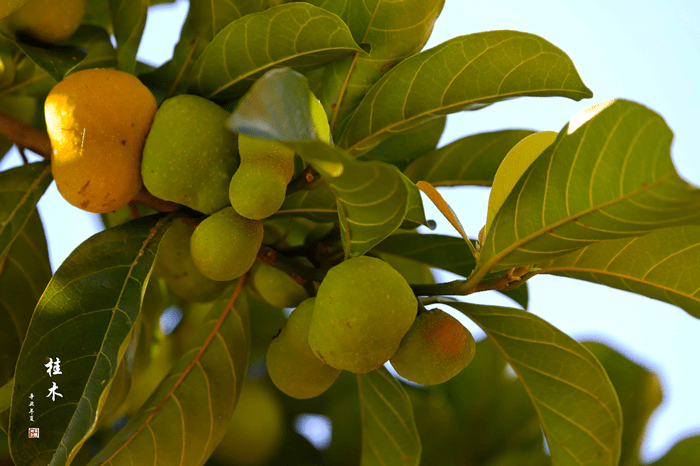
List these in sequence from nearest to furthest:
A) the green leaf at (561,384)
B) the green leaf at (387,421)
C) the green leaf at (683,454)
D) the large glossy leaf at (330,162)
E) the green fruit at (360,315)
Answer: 1. the large glossy leaf at (330,162)
2. the green fruit at (360,315)
3. the green leaf at (561,384)
4. the green leaf at (387,421)
5. the green leaf at (683,454)

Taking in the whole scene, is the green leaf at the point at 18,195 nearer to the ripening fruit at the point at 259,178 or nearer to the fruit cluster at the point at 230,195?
the fruit cluster at the point at 230,195

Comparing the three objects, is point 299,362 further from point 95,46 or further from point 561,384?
point 95,46

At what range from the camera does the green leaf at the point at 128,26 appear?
696mm

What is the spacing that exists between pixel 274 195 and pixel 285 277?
0.18 m

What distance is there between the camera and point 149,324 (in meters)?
0.87

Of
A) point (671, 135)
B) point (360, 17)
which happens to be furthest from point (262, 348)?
point (671, 135)

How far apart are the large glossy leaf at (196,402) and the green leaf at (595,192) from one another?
354mm

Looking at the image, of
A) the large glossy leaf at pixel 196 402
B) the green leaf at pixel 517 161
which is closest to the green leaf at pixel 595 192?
the green leaf at pixel 517 161

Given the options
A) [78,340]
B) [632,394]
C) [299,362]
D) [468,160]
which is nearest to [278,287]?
[299,362]

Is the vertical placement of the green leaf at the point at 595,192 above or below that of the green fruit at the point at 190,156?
above

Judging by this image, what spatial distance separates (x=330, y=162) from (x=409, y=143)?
41 centimetres

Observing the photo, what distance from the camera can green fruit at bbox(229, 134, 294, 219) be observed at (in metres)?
0.49

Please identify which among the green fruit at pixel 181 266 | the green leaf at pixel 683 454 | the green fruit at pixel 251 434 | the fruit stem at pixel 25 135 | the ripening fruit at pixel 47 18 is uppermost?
the ripening fruit at pixel 47 18

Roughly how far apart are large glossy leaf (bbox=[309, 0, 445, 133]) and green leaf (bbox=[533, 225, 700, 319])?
30 cm
